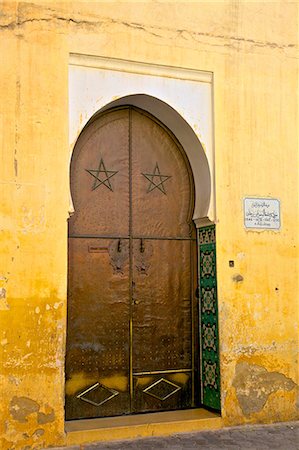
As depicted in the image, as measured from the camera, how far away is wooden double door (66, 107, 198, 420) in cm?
608

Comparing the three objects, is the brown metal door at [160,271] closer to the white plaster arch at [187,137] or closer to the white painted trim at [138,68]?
the white plaster arch at [187,137]

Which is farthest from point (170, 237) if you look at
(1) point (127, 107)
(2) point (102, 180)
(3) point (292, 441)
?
(3) point (292, 441)

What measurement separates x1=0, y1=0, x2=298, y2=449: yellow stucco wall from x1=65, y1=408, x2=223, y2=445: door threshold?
0.55 ft

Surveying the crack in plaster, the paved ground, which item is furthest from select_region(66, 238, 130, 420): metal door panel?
the crack in plaster

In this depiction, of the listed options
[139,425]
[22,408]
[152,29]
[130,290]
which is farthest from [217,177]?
[22,408]

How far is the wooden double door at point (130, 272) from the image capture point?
6078mm

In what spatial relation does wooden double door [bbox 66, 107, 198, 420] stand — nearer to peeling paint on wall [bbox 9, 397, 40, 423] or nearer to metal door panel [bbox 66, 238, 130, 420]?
metal door panel [bbox 66, 238, 130, 420]

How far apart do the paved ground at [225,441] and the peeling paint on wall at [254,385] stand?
0.71 feet

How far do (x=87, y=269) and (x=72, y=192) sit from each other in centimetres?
76

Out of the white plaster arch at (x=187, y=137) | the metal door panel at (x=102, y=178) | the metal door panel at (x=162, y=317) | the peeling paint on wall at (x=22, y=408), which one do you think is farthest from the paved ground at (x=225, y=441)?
the white plaster arch at (x=187, y=137)

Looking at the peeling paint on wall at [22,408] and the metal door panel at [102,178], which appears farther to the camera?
the metal door panel at [102,178]

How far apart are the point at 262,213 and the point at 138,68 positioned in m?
1.92

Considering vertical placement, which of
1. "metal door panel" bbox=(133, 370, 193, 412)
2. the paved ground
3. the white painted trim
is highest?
the white painted trim

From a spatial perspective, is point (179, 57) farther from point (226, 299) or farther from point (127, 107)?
point (226, 299)
